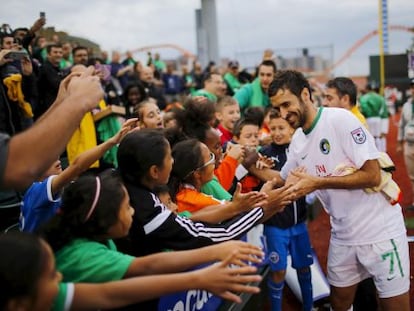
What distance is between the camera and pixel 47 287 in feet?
4.82

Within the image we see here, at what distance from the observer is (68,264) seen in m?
1.74

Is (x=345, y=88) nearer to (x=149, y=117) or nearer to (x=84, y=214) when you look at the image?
(x=149, y=117)

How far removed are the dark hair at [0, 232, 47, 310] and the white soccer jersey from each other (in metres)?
1.95

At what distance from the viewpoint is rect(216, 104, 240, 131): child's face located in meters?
4.91

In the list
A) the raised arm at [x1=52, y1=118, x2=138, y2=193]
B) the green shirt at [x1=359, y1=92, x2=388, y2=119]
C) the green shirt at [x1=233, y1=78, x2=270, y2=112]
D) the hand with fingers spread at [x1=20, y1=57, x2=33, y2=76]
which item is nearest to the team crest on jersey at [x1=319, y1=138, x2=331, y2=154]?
the raised arm at [x1=52, y1=118, x2=138, y2=193]

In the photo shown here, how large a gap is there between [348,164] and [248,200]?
0.77m

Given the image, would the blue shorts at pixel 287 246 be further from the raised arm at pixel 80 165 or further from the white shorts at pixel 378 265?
the raised arm at pixel 80 165

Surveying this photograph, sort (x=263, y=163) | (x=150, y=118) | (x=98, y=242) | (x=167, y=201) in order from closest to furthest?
(x=98, y=242) < (x=167, y=201) < (x=263, y=163) < (x=150, y=118)

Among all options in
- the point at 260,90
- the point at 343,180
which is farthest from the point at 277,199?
the point at 260,90

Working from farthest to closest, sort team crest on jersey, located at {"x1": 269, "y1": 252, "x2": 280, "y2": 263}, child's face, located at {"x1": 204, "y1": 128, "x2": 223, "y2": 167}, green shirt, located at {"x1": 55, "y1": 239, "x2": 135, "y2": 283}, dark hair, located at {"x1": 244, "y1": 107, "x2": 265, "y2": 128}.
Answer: dark hair, located at {"x1": 244, "y1": 107, "x2": 265, "y2": 128} → team crest on jersey, located at {"x1": 269, "y1": 252, "x2": 280, "y2": 263} → child's face, located at {"x1": 204, "y1": 128, "x2": 223, "y2": 167} → green shirt, located at {"x1": 55, "y1": 239, "x2": 135, "y2": 283}

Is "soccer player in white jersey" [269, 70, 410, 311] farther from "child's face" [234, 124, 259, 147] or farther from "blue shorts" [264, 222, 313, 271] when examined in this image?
"child's face" [234, 124, 259, 147]

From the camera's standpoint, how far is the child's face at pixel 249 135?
4.18 metres

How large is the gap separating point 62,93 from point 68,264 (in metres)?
0.80

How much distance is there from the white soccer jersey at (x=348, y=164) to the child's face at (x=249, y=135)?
111cm
